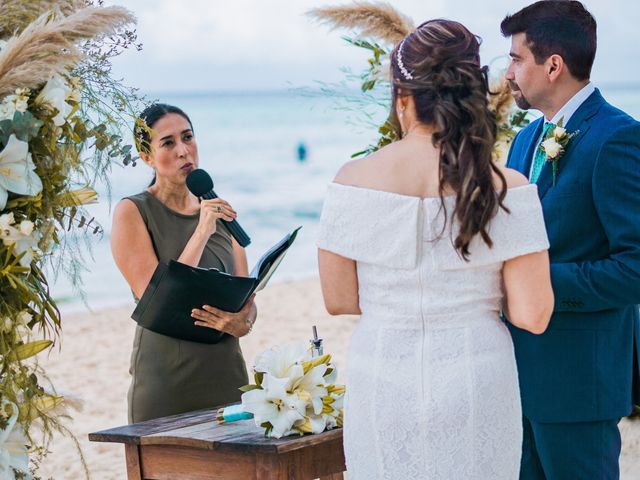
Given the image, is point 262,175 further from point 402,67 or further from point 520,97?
point 402,67

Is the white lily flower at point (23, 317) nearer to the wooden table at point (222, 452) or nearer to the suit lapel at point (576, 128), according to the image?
the wooden table at point (222, 452)

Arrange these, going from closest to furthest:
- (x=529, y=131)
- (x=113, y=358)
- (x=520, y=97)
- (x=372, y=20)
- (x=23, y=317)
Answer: (x=23, y=317)
(x=520, y=97)
(x=529, y=131)
(x=372, y=20)
(x=113, y=358)

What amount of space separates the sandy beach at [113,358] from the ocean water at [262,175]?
615mm

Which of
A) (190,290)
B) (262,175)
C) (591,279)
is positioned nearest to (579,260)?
(591,279)

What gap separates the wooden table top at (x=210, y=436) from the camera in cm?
260

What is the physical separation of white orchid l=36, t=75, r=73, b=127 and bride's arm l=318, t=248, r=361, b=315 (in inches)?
29.5

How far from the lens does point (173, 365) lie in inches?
136

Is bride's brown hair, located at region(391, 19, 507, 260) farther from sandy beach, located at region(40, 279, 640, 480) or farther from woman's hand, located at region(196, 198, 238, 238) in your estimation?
sandy beach, located at region(40, 279, 640, 480)

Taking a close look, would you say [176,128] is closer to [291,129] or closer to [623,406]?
[623,406]

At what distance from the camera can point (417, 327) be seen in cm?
224

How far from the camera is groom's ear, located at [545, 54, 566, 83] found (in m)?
2.80

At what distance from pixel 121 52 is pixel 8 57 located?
17.5 inches

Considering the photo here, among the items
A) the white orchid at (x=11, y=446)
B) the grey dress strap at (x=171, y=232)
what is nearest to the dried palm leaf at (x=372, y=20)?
the grey dress strap at (x=171, y=232)

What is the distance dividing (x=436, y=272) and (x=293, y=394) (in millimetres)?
717
